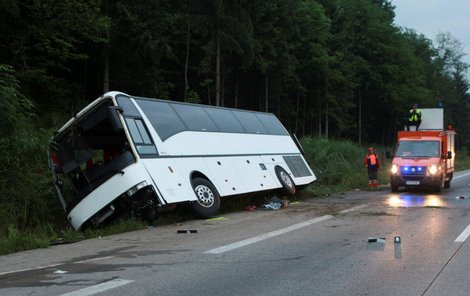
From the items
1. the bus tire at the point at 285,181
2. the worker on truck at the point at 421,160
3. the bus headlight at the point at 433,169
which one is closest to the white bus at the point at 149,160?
the bus tire at the point at 285,181

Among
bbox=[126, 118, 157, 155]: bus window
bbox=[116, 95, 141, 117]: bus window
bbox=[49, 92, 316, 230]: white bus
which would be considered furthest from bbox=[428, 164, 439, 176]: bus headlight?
bbox=[116, 95, 141, 117]: bus window

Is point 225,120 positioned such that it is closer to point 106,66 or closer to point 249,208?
point 249,208

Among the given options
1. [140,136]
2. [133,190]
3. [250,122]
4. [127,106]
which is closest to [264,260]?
[133,190]

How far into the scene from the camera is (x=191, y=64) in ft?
121

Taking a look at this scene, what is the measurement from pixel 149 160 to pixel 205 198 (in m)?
2.01

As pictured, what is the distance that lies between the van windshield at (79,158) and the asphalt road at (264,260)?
1806mm

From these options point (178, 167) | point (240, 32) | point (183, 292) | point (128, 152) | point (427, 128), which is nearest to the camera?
point (183, 292)

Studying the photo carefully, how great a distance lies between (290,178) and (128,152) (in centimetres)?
710

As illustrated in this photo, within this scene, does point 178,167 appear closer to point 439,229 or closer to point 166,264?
point 166,264

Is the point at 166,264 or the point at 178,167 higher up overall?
the point at 178,167

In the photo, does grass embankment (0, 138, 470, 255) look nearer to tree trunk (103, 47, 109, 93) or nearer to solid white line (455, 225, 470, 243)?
solid white line (455, 225, 470, 243)

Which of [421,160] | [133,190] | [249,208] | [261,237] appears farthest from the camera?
[421,160]

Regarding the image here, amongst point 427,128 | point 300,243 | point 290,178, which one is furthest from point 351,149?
point 300,243

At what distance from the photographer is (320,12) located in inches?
1716
